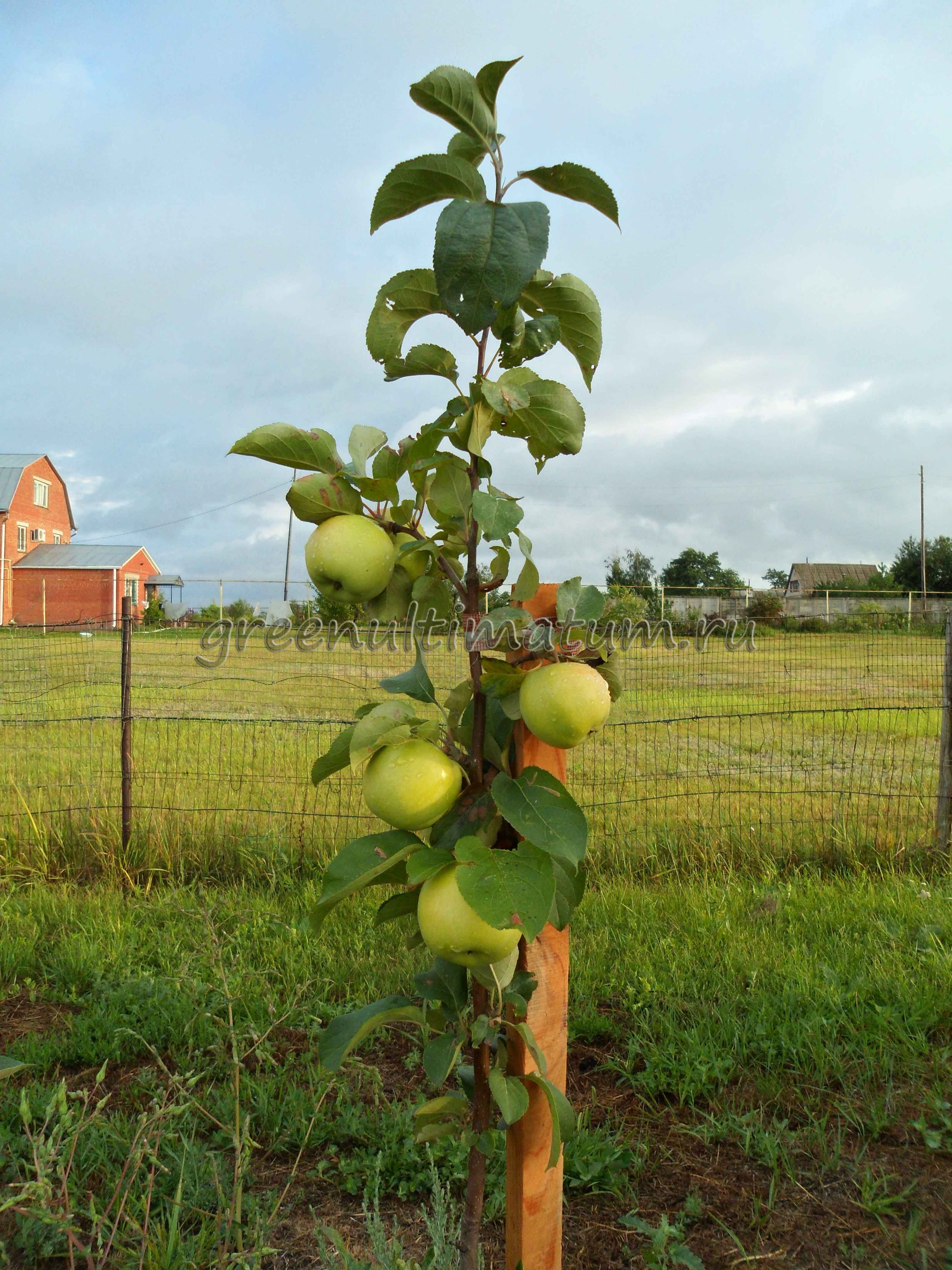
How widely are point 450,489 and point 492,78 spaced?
1.47 ft

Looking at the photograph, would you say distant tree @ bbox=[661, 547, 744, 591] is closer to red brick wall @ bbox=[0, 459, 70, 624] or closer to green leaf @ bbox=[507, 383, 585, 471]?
red brick wall @ bbox=[0, 459, 70, 624]

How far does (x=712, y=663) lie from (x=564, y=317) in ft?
38.3

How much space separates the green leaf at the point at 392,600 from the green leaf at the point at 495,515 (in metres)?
0.16

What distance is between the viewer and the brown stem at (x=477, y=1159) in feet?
3.80

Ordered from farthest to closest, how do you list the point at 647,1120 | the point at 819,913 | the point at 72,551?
the point at 72,551
the point at 819,913
the point at 647,1120

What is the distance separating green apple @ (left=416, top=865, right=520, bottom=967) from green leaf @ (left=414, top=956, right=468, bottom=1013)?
0.54 ft

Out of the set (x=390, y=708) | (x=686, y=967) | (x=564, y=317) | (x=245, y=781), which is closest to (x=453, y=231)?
(x=564, y=317)

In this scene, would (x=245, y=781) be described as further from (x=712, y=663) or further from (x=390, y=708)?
(x=712, y=663)

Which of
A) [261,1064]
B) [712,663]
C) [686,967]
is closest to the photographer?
[261,1064]

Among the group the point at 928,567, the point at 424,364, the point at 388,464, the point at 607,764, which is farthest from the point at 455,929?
the point at 928,567

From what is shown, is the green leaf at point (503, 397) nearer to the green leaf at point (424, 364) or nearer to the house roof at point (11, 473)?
the green leaf at point (424, 364)

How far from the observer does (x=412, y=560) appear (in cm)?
106

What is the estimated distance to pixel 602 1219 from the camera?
1.94 metres

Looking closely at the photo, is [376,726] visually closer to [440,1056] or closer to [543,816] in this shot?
[543,816]
